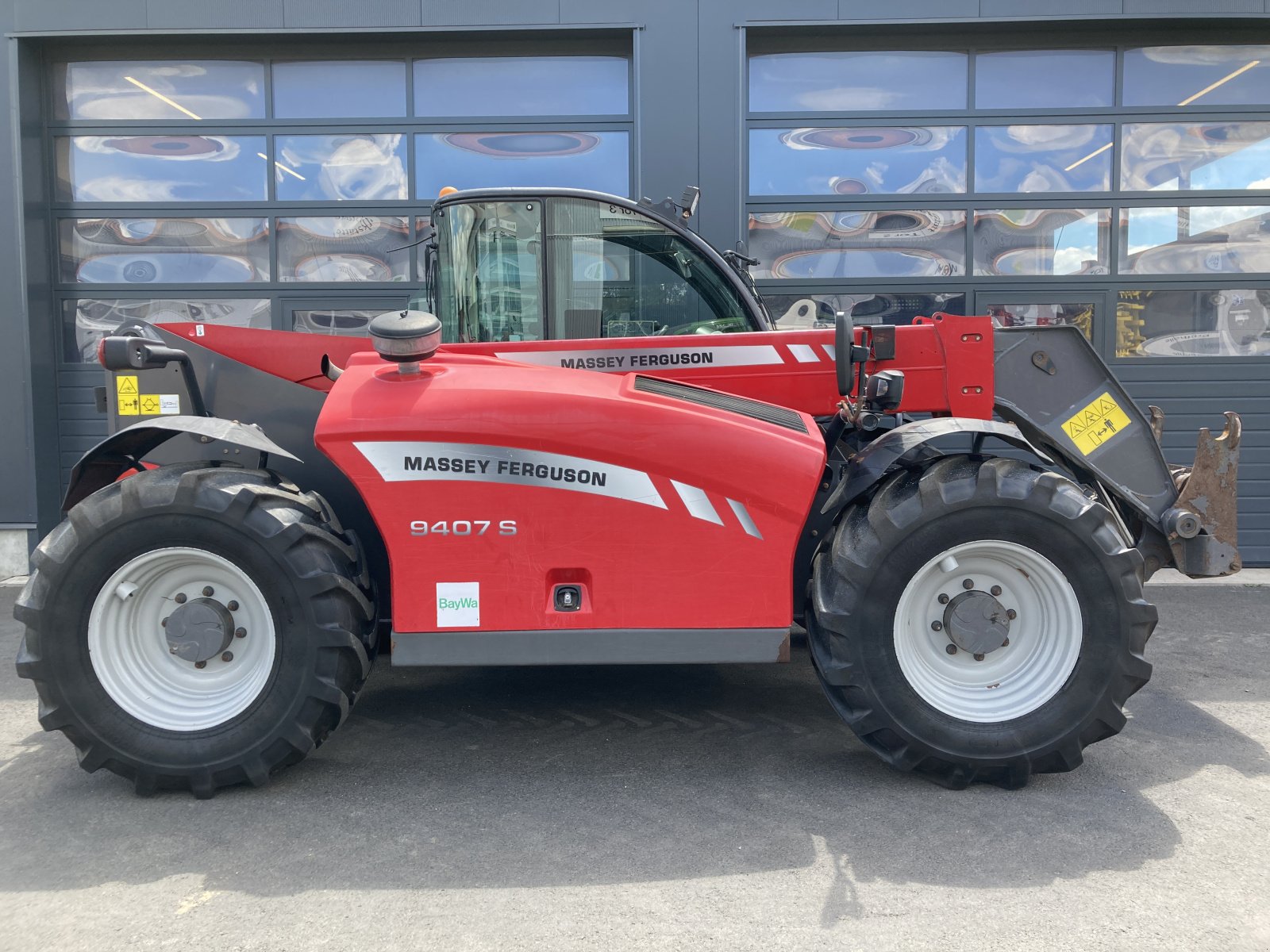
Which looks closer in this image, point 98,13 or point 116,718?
point 116,718

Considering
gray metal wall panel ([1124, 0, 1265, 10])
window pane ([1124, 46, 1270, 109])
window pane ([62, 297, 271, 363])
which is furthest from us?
window pane ([62, 297, 271, 363])

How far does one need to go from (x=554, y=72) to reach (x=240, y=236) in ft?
9.66

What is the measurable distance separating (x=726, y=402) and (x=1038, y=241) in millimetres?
5381

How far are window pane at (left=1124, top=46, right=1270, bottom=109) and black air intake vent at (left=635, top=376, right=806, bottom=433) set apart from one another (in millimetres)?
6016

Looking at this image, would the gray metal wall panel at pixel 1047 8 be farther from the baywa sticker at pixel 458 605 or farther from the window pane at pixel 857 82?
the baywa sticker at pixel 458 605

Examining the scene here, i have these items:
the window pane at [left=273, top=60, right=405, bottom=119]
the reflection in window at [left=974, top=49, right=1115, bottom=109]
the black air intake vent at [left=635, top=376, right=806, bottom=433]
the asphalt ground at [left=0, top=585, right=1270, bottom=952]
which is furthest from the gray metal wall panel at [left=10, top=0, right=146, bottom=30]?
the reflection in window at [left=974, top=49, right=1115, bottom=109]

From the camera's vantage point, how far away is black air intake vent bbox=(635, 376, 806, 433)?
367 centimetres

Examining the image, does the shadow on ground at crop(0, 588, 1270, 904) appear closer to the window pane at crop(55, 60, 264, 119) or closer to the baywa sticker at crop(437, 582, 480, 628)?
the baywa sticker at crop(437, 582, 480, 628)

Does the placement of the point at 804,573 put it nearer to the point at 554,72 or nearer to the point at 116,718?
the point at 116,718

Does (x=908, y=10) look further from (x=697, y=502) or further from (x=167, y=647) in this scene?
(x=167, y=647)

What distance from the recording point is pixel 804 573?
13.2 feet

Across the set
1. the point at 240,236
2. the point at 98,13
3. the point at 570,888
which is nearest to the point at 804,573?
the point at 570,888

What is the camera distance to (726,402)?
12.4ft

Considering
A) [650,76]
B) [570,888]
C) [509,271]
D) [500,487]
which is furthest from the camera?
[650,76]
